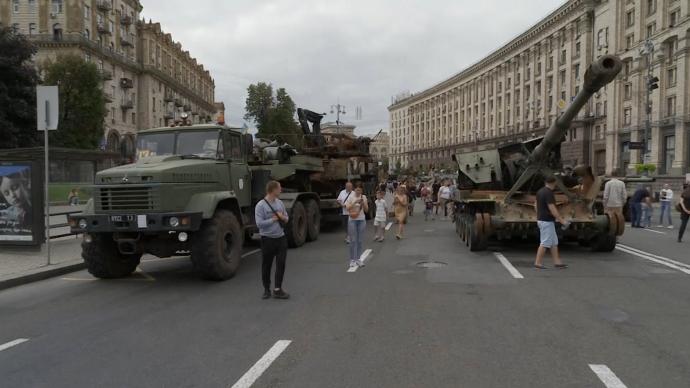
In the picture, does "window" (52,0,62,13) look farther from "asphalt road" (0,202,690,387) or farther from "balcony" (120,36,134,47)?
"asphalt road" (0,202,690,387)

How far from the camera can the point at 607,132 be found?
2554 inches

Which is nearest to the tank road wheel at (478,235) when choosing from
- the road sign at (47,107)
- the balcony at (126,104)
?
the road sign at (47,107)

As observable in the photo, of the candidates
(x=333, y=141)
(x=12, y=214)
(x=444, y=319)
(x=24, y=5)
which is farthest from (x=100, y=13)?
(x=444, y=319)

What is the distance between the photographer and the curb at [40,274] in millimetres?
8484

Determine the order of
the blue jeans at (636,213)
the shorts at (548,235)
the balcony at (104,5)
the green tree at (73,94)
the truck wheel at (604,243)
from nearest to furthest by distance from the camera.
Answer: the shorts at (548,235), the truck wheel at (604,243), the blue jeans at (636,213), the green tree at (73,94), the balcony at (104,5)

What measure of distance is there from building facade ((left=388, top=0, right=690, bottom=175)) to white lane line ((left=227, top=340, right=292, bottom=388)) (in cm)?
1315

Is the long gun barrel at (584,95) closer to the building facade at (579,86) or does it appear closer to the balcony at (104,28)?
the building facade at (579,86)

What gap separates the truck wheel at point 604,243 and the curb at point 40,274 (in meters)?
10.4

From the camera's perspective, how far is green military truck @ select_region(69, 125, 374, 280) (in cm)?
795

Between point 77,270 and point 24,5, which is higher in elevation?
point 24,5

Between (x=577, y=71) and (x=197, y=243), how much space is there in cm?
7778

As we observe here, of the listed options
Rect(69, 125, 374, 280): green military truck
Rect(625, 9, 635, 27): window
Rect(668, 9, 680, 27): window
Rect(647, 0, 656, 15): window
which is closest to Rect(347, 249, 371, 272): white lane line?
Rect(69, 125, 374, 280): green military truck

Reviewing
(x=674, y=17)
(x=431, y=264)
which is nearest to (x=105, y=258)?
(x=431, y=264)

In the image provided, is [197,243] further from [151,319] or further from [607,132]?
[607,132]
